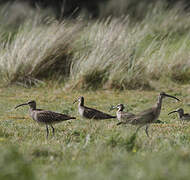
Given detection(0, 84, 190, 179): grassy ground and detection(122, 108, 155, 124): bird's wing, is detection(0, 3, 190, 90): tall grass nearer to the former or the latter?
detection(0, 84, 190, 179): grassy ground

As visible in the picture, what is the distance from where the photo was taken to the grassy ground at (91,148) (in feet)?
14.9

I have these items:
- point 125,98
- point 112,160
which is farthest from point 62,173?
point 125,98

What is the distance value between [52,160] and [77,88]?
7897 mm

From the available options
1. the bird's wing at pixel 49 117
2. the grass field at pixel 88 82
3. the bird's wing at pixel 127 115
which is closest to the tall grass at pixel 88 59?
the grass field at pixel 88 82

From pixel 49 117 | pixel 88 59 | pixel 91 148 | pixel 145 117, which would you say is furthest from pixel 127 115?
pixel 88 59

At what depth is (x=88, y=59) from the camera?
555 inches

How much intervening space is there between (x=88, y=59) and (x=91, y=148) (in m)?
8.06

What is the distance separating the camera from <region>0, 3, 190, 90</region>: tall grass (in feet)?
45.5

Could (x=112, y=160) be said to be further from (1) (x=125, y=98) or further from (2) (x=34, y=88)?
(2) (x=34, y=88)

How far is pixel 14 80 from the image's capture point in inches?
557

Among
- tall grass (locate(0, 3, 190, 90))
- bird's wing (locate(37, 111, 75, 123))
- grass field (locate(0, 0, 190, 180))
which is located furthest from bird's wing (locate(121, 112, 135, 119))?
tall grass (locate(0, 3, 190, 90))

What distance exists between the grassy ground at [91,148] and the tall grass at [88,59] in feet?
6.10

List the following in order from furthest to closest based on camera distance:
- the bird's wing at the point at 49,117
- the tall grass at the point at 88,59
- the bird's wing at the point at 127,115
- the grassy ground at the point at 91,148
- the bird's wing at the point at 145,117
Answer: the tall grass at the point at 88,59
the bird's wing at the point at 127,115
the bird's wing at the point at 49,117
the bird's wing at the point at 145,117
the grassy ground at the point at 91,148

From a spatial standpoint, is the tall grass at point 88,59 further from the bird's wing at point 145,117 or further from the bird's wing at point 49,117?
the bird's wing at point 145,117
